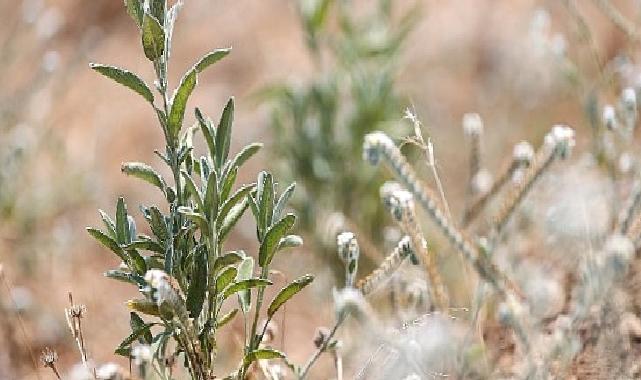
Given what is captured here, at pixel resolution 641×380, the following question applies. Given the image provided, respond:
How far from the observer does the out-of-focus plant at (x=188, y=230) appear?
4.63ft

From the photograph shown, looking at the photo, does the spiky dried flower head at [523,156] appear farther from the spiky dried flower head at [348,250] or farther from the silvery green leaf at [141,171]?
the silvery green leaf at [141,171]

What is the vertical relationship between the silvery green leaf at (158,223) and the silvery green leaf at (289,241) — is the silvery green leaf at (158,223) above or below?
above

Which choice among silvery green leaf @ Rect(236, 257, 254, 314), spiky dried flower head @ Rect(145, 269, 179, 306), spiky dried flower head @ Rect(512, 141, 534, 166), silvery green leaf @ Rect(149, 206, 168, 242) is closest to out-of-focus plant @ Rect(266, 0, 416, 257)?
spiky dried flower head @ Rect(512, 141, 534, 166)

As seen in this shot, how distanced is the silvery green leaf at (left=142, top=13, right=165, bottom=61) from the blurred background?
39 centimetres

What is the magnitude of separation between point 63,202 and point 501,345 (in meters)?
1.96

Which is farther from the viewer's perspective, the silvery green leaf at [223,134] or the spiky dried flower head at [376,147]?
the silvery green leaf at [223,134]

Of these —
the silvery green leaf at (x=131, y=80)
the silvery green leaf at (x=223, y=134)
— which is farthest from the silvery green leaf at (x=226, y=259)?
the silvery green leaf at (x=131, y=80)

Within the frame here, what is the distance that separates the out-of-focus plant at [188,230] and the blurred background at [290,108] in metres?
0.29

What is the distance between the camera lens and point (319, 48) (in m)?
2.87

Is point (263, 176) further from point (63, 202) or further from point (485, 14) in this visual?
point (485, 14)

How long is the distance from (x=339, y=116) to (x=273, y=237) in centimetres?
150

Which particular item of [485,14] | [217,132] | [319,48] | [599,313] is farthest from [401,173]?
[485,14]

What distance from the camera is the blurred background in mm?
2705

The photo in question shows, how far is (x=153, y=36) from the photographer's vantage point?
Result: 54.1 inches
